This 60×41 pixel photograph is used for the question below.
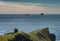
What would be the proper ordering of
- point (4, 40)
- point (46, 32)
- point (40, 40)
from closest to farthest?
point (4, 40)
point (40, 40)
point (46, 32)

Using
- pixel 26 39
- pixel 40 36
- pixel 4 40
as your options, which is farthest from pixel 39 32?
pixel 4 40

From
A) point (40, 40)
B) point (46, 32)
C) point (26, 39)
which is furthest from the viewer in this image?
point (46, 32)

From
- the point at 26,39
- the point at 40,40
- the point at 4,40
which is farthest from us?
the point at 40,40

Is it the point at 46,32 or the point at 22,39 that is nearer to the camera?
the point at 22,39

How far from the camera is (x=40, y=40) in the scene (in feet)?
140

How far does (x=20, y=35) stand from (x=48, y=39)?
10.4m

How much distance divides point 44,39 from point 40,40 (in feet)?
5.86

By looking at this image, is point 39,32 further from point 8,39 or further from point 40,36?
point 8,39

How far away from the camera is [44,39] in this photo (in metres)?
44.3

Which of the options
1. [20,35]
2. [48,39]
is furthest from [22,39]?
[48,39]

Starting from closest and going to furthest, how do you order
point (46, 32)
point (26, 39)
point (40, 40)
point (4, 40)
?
point (4, 40) → point (26, 39) → point (40, 40) → point (46, 32)

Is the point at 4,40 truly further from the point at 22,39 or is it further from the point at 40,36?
the point at 40,36

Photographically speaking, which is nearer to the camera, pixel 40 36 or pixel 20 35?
pixel 20 35

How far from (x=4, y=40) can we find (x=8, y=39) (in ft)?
2.30
